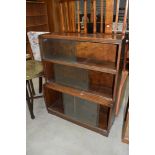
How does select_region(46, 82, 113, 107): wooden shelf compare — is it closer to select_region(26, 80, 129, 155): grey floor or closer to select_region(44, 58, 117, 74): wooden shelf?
select_region(44, 58, 117, 74): wooden shelf

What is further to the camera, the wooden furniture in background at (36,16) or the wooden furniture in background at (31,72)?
the wooden furniture in background at (36,16)

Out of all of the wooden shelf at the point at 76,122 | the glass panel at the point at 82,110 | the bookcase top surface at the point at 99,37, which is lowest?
the wooden shelf at the point at 76,122

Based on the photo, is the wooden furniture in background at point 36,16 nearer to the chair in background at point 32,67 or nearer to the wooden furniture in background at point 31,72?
the chair in background at point 32,67

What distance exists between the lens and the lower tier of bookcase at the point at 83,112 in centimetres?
173

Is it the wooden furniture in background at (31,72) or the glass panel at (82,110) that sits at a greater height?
the wooden furniture in background at (31,72)

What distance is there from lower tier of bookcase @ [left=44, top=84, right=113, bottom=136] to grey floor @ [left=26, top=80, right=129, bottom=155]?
0.07 meters

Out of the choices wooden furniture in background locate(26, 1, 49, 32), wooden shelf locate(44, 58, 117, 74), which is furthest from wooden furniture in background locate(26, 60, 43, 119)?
wooden furniture in background locate(26, 1, 49, 32)

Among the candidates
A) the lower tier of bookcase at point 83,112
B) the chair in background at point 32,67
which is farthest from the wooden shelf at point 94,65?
the lower tier of bookcase at point 83,112
